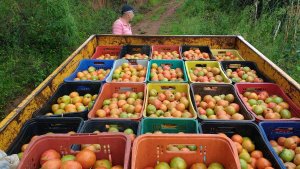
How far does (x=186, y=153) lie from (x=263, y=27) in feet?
20.2

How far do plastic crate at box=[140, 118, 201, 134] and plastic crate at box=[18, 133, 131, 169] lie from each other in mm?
591

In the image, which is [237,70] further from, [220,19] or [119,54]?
[220,19]

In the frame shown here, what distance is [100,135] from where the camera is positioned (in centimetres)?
200

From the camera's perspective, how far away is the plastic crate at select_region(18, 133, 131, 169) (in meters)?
1.96

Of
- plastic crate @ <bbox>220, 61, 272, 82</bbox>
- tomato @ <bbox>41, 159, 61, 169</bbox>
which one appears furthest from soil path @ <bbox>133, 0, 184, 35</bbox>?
tomato @ <bbox>41, 159, 61, 169</bbox>

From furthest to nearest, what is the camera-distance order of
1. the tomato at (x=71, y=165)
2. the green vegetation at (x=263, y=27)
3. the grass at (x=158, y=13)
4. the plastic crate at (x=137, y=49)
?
the grass at (x=158, y=13) → the green vegetation at (x=263, y=27) → the plastic crate at (x=137, y=49) → the tomato at (x=71, y=165)

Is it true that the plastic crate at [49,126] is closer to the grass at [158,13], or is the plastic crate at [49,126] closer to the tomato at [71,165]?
the tomato at [71,165]

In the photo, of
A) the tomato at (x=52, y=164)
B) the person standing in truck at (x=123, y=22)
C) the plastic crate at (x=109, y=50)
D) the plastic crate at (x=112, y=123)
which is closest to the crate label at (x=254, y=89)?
the plastic crate at (x=112, y=123)

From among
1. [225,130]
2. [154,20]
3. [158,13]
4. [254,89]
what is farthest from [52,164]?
[158,13]

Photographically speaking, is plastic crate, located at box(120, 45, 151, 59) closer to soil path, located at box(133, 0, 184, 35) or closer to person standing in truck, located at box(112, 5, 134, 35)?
person standing in truck, located at box(112, 5, 134, 35)

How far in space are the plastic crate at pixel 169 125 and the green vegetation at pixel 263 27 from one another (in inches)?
145

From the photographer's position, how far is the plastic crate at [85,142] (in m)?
1.96

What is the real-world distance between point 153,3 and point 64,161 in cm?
1528

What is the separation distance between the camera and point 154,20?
13055 millimetres
